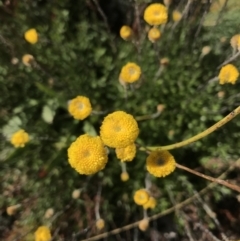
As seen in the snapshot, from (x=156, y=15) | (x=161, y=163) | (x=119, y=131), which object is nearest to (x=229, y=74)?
(x=156, y=15)

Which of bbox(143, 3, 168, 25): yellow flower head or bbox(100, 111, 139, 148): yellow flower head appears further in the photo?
bbox(143, 3, 168, 25): yellow flower head

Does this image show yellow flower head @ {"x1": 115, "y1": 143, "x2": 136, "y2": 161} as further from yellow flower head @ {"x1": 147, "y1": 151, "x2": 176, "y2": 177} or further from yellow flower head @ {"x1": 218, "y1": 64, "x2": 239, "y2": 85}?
yellow flower head @ {"x1": 218, "y1": 64, "x2": 239, "y2": 85}

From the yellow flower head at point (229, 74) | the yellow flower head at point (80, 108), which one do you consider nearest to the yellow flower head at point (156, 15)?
the yellow flower head at point (229, 74)

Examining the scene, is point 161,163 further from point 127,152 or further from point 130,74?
point 130,74

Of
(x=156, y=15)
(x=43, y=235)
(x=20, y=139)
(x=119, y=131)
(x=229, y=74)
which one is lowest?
(x=43, y=235)

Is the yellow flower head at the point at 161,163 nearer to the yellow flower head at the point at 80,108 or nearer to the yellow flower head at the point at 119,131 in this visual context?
the yellow flower head at the point at 119,131

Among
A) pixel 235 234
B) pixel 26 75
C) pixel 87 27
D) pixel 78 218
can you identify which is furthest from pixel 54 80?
pixel 235 234

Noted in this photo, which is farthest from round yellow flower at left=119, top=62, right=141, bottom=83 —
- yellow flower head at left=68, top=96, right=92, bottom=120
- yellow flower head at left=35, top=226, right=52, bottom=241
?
yellow flower head at left=35, top=226, right=52, bottom=241
